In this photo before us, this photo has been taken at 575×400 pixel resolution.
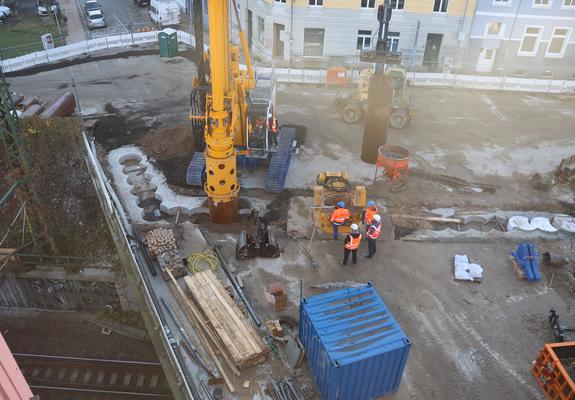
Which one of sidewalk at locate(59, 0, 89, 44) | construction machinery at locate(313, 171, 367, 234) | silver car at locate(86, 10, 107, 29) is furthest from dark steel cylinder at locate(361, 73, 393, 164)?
silver car at locate(86, 10, 107, 29)

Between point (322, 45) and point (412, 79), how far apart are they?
643 cm

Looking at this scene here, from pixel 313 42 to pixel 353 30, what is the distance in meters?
2.63

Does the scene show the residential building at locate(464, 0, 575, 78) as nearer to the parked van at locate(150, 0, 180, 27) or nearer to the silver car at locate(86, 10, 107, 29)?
the parked van at locate(150, 0, 180, 27)

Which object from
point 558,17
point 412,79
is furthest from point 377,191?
point 558,17

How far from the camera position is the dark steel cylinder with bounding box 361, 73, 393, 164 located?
17219 mm

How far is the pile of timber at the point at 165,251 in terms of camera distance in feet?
42.4

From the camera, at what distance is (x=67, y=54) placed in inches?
1174

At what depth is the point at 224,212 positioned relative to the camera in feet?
48.8

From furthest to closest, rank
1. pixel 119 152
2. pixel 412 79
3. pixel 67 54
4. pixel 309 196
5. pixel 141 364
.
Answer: pixel 67 54 < pixel 412 79 < pixel 119 152 < pixel 309 196 < pixel 141 364

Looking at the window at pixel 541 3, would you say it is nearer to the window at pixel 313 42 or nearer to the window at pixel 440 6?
the window at pixel 440 6

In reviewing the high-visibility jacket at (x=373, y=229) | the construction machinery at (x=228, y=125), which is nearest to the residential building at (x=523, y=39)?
the construction machinery at (x=228, y=125)

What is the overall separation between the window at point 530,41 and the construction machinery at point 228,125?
1921 centimetres

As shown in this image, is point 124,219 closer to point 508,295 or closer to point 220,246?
point 220,246

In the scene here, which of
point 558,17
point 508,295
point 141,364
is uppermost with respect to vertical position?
point 558,17
